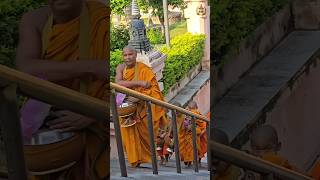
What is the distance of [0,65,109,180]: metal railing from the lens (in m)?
2.03

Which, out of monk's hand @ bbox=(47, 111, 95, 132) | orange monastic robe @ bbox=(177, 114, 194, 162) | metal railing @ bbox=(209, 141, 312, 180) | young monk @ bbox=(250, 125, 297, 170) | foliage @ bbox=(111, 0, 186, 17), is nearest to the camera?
metal railing @ bbox=(209, 141, 312, 180)

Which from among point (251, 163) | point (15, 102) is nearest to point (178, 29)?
point (251, 163)

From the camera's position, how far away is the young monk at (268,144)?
245cm

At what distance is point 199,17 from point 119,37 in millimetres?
435

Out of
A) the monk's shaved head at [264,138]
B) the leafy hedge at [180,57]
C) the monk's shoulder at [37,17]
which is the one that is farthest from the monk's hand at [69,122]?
the monk's shaved head at [264,138]

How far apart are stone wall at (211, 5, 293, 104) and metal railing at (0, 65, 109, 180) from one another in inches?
24.5

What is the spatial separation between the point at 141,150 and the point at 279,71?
33.9 inches

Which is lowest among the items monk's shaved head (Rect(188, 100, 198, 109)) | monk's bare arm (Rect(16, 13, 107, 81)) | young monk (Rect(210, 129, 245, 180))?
young monk (Rect(210, 129, 245, 180))

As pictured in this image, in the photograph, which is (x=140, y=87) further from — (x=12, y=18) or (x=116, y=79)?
(x=12, y=18)

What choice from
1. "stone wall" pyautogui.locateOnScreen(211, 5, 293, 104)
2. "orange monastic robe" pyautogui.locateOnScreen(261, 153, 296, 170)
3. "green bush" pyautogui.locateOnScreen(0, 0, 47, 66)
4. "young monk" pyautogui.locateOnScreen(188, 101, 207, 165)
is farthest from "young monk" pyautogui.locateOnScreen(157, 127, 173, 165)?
"green bush" pyautogui.locateOnScreen(0, 0, 47, 66)

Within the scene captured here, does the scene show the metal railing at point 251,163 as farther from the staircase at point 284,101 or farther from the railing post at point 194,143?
the railing post at point 194,143

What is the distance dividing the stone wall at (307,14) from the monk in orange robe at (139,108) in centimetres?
81

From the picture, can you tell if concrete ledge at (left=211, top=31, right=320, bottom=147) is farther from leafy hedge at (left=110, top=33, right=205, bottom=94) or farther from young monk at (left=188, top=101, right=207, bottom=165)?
leafy hedge at (left=110, top=33, right=205, bottom=94)

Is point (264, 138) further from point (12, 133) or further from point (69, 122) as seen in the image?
point (12, 133)
